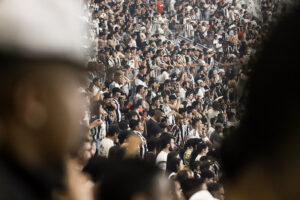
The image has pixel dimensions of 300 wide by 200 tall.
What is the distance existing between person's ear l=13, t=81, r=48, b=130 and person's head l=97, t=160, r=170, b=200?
124 cm

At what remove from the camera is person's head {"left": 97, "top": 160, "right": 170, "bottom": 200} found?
6.92 ft

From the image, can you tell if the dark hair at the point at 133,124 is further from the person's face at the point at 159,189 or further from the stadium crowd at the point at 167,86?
A: the person's face at the point at 159,189

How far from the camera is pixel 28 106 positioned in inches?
34.3

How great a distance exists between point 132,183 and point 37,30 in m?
1.37

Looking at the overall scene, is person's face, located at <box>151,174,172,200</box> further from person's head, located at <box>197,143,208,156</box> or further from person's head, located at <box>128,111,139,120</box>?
person's head, located at <box>128,111,139,120</box>

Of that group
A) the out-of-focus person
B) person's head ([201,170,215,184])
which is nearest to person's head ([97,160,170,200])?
the out-of-focus person

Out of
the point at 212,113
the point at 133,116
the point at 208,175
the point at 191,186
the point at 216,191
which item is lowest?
the point at 212,113

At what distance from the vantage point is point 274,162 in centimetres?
68

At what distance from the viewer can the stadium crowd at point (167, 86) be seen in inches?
92.2

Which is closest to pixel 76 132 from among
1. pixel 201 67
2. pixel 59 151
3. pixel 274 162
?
pixel 59 151

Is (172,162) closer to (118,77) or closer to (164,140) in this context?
(164,140)

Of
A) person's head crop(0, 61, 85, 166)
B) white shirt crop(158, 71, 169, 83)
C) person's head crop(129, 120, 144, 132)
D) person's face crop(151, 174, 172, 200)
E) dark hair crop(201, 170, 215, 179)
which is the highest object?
person's head crop(0, 61, 85, 166)

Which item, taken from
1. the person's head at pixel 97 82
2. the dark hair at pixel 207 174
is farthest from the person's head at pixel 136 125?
the dark hair at pixel 207 174

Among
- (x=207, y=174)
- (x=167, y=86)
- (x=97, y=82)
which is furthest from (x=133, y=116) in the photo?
(x=167, y=86)
